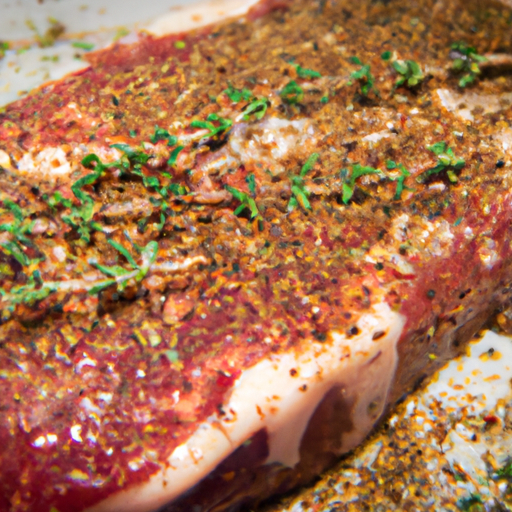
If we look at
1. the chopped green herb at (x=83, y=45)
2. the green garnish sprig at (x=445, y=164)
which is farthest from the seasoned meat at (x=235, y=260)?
the chopped green herb at (x=83, y=45)

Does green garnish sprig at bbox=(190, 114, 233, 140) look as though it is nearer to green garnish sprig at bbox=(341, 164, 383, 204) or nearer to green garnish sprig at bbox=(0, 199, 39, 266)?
green garnish sprig at bbox=(341, 164, 383, 204)

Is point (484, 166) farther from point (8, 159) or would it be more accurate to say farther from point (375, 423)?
point (8, 159)

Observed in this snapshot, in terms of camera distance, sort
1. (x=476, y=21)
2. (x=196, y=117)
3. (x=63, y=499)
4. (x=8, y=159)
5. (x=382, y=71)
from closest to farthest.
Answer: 1. (x=63, y=499)
2. (x=8, y=159)
3. (x=196, y=117)
4. (x=382, y=71)
5. (x=476, y=21)

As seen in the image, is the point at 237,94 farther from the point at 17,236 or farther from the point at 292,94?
the point at 17,236

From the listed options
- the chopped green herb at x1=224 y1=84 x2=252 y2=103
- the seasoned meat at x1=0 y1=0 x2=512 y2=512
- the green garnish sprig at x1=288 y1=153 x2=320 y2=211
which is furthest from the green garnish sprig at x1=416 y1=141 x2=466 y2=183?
the chopped green herb at x1=224 y1=84 x2=252 y2=103

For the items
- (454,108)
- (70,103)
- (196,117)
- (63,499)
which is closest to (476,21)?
(454,108)

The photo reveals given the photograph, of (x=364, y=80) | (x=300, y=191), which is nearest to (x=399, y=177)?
(x=300, y=191)
